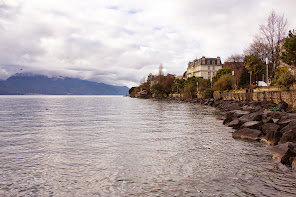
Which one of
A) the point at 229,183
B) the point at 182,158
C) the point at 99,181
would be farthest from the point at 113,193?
the point at 182,158

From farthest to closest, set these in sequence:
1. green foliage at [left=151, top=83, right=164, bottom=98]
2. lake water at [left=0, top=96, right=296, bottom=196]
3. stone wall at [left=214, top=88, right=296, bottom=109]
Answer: green foliage at [left=151, top=83, right=164, bottom=98], stone wall at [left=214, top=88, right=296, bottom=109], lake water at [left=0, top=96, right=296, bottom=196]

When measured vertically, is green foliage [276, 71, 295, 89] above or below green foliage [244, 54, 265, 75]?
below

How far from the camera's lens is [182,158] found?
35.2 ft

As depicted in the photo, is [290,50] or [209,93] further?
[209,93]

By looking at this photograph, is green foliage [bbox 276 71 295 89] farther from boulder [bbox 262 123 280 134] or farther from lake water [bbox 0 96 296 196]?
lake water [bbox 0 96 296 196]

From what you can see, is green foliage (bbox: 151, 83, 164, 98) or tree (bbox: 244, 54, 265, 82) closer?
tree (bbox: 244, 54, 265, 82)

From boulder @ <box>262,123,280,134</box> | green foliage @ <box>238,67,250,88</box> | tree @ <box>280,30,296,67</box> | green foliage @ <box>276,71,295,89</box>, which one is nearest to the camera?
boulder @ <box>262,123,280,134</box>

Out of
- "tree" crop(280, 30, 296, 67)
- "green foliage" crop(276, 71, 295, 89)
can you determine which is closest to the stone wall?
"green foliage" crop(276, 71, 295, 89)

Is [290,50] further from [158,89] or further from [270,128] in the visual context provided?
[158,89]

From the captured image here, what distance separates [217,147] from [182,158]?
9.53 feet

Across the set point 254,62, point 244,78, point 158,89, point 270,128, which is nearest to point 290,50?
point 270,128

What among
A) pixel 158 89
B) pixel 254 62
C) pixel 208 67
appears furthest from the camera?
pixel 158 89

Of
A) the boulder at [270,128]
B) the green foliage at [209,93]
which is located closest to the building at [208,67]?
the green foliage at [209,93]

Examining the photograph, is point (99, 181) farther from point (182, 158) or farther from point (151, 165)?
point (182, 158)
